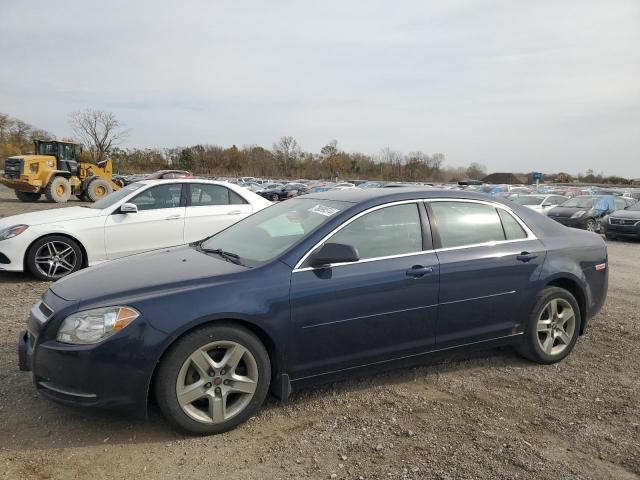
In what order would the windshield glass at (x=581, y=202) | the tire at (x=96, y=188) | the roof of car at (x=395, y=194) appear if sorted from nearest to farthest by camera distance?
the roof of car at (x=395, y=194), the windshield glass at (x=581, y=202), the tire at (x=96, y=188)

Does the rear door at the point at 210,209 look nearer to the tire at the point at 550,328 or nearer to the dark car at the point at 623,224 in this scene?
the tire at the point at 550,328

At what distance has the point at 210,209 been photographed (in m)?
7.54

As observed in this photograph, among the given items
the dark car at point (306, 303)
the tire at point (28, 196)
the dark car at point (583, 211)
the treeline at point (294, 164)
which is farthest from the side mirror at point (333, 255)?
the treeline at point (294, 164)

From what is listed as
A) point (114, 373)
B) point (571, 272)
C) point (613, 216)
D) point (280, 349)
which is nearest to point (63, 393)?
point (114, 373)

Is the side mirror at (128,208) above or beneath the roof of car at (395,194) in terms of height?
beneath

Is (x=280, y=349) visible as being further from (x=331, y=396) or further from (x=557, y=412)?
(x=557, y=412)

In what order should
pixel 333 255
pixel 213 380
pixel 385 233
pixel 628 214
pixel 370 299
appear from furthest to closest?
A: pixel 628 214
pixel 385 233
pixel 370 299
pixel 333 255
pixel 213 380

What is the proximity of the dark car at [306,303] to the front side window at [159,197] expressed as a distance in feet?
11.3

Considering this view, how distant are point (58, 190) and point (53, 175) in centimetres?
79

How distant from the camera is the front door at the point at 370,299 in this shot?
3127 mm

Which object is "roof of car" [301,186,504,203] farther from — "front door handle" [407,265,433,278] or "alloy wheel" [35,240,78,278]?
"alloy wheel" [35,240,78,278]

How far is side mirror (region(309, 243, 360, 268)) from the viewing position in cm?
314

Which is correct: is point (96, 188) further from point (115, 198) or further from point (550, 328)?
point (550, 328)

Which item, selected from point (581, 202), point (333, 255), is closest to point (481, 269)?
point (333, 255)
